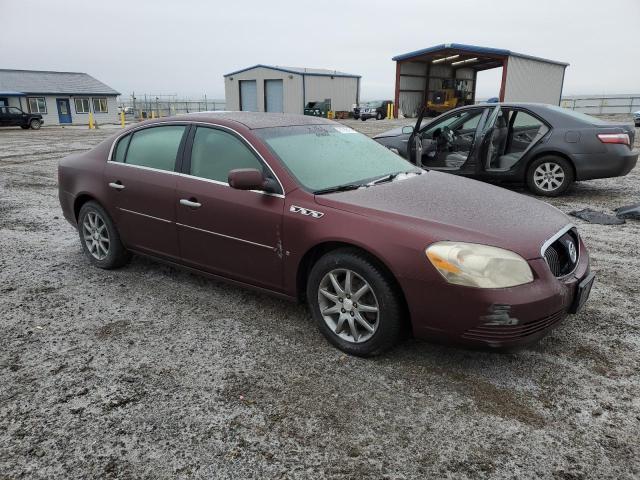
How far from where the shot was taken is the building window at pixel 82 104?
137 feet

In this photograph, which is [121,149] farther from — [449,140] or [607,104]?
[607,104]

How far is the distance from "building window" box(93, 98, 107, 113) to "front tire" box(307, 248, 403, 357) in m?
45.4

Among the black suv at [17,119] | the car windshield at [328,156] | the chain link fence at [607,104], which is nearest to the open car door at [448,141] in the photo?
the car windshield at [328,156]

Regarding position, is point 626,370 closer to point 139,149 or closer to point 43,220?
point 139,149

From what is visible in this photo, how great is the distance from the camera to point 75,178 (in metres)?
4.82

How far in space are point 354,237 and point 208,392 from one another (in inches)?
48.6

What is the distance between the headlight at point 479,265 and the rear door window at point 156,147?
236 centimetres

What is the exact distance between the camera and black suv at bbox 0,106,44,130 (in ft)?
93.5

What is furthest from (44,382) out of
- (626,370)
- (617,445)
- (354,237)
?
(626,370)

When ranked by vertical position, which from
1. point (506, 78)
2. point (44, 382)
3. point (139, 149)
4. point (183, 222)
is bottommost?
point (44, 382)

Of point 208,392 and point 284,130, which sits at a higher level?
point 284,130

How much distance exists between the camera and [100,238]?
4750 mm

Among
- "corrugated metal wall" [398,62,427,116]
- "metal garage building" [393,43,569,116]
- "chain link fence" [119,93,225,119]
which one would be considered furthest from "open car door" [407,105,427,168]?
"chain link fence" [119,93,225,119]

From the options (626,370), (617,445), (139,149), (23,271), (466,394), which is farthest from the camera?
(23,271)
